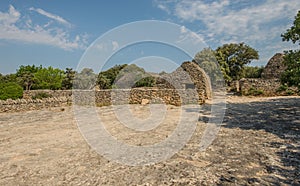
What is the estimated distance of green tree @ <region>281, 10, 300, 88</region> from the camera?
23.1 feet

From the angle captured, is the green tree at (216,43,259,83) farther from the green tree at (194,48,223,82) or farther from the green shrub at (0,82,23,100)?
the green shrub at (0,82,23,100)

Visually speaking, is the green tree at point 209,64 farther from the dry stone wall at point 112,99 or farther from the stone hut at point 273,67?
the dry stone wall at point 112,99

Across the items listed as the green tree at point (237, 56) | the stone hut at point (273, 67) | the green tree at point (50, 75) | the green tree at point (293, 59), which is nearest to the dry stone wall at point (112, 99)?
the green tree at point (293, 59)

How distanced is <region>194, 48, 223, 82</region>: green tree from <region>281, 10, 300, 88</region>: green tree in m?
22.1

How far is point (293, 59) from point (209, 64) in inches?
997

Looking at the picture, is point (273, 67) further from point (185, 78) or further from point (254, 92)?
point (185, 78)

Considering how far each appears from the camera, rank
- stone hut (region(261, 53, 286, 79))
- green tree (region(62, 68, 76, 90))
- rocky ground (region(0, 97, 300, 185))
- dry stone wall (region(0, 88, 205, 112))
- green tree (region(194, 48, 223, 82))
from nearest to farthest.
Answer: rocky ground (region(0, 97, 300, 185)), dry stone wall (region(0, 88, 205, 112)), stone hut (region(261, 53, 286, 79)), green tree (region(194, 48, 223, 82)), green tree (region(62, 68, 76, 90))

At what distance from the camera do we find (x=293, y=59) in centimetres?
746

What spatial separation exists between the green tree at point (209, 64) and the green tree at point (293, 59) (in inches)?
870

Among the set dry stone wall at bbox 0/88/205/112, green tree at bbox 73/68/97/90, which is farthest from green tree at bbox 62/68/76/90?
dry stone wall at bbox 0/88/205/112

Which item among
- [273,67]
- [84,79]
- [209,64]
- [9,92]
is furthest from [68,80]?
[273,67]

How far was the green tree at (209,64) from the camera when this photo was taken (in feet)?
101

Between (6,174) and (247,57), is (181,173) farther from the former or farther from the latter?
(247,57)

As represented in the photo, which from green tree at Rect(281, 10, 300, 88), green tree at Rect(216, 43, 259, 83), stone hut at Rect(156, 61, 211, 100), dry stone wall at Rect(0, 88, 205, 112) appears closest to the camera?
green tree at Rect(281, 10, 300, 88)
